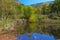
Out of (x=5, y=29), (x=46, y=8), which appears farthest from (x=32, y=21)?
(x=5, y=29)

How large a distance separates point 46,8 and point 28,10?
46.3ft

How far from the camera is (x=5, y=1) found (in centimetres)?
2023

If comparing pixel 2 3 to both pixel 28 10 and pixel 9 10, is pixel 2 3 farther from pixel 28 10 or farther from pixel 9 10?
pixel 28 10

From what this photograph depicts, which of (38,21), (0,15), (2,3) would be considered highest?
(2,3)

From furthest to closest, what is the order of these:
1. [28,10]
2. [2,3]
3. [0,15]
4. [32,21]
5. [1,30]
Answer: [28,10]
[32,21]
[0,15]
[2,3]
[1,30]

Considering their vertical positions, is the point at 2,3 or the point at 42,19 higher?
the point at 2,3

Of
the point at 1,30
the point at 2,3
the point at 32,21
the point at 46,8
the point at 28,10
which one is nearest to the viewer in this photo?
the point at 1,30

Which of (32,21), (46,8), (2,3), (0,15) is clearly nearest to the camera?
(2,3)

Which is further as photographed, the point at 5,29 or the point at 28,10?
the point at 28,10

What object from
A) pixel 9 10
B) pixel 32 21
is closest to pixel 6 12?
pixel 9 10

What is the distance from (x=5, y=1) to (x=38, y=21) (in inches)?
791

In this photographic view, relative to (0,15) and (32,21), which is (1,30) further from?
(32,21)

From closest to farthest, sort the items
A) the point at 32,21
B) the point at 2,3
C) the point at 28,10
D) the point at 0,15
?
the point at 2,3 < the point at 0,15 < the point at 32,21 < the point at 28,10

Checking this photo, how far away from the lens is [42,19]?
40469mm
